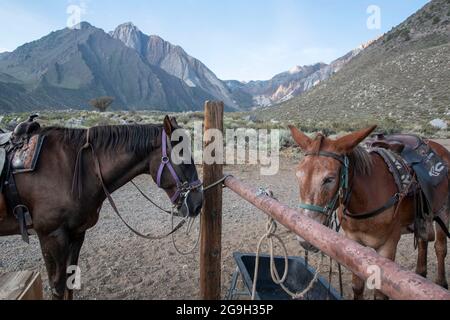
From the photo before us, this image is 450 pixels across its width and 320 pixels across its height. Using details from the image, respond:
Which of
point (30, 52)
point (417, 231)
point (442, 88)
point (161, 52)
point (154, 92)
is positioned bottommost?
point (417, 231)

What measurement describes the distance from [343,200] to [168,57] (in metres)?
165

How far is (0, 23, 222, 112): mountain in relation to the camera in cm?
7869

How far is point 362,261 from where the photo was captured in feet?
3.69

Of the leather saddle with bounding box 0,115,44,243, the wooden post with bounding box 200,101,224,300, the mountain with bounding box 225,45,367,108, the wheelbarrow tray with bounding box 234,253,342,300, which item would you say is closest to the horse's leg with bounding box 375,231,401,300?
the wheelbarrow tray with bounding box 234,253,342,300

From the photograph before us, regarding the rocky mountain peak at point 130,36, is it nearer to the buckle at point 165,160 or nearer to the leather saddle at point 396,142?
the leather saddle at point 396,142

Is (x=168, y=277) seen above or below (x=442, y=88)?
below

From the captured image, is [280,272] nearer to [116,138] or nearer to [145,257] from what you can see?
[145,257]

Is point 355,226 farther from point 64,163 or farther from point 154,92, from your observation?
point 154,92

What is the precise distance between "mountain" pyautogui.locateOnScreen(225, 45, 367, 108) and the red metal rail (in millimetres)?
144874

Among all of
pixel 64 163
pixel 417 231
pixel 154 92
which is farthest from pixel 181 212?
pixel 154 92

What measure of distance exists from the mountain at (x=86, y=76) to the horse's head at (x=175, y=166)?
7461cm

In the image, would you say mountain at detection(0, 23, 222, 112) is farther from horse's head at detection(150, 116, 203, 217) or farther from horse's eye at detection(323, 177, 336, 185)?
horse's eye at detection(323, 177, 336, 185)

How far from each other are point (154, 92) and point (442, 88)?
327 ft

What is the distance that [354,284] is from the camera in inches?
116
